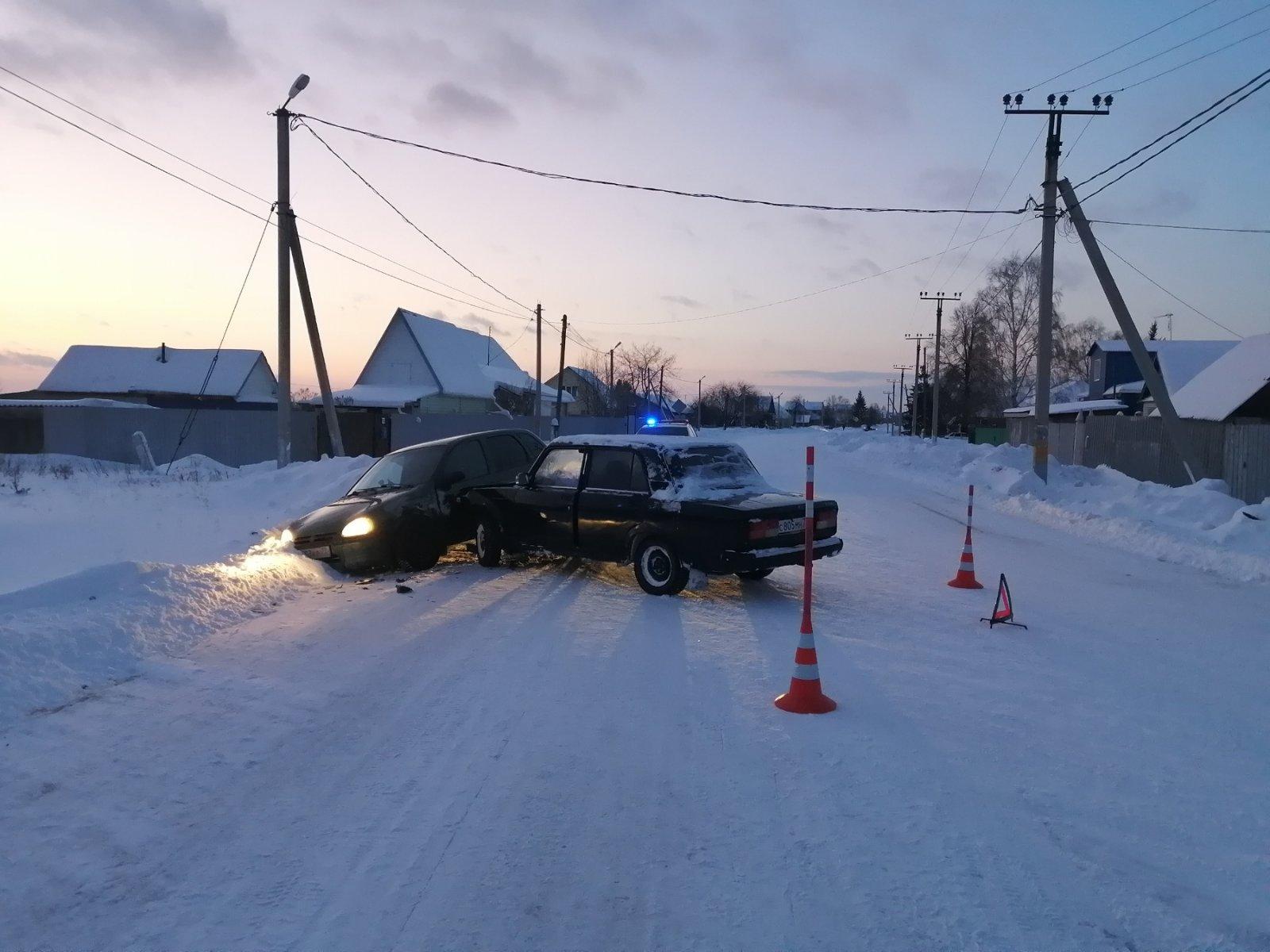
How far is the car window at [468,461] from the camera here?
37.5 ft

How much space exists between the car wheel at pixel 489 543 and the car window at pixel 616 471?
1.59 meters

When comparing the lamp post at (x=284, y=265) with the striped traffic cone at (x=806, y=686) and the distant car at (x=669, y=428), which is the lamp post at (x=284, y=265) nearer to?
the distant car at (x=669, y=428)

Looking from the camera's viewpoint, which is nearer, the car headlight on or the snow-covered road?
the snow-covered road

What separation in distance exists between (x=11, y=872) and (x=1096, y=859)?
14.5 feet

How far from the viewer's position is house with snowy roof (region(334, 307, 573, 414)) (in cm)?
5003

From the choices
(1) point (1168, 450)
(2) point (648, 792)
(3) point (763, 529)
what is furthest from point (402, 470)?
(1) point (1168, 450)

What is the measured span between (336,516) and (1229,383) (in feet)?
82.1

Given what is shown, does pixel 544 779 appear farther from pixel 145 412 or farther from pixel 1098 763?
pixel 145 412

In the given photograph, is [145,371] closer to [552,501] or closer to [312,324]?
[312,324]

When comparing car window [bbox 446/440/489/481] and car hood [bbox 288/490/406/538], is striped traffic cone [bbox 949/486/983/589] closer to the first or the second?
car window [bbox 446/440/489/481]

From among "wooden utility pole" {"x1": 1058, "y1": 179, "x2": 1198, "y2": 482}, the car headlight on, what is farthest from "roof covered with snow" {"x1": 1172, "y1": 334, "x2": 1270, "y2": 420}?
the car headlight on

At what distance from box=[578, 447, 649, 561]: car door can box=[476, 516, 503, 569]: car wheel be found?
142 centimetres

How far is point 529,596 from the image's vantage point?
916cm

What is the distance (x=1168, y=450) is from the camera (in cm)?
2317
